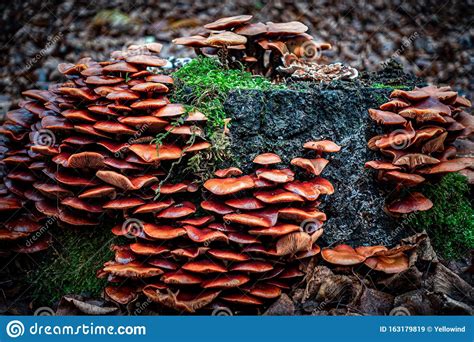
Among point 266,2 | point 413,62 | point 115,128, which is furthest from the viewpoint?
point 266,2

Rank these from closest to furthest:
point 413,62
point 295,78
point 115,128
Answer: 1. point 115,128
2. point 295,78
3. point 413,62

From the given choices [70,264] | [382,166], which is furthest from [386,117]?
[70,264]

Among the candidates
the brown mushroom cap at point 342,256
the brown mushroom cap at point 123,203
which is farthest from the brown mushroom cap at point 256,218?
the brown mushroom cap at point 123,203

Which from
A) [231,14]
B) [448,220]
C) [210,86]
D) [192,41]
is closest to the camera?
[210,86]

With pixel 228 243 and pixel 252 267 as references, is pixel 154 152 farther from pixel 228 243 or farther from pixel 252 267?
pixel 252 267

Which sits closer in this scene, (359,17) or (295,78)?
(295,78)

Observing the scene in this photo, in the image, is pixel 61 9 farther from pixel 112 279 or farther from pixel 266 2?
pixel 112 279

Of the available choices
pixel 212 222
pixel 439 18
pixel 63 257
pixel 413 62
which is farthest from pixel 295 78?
pixel 439 18
